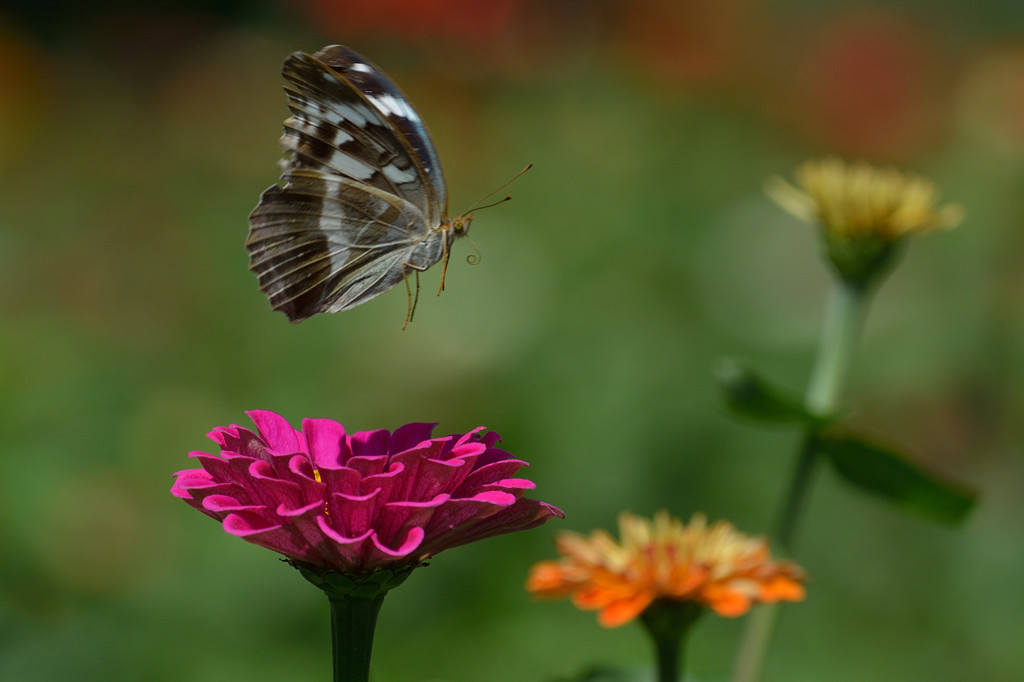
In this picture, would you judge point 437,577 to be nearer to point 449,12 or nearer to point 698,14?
point 449,12

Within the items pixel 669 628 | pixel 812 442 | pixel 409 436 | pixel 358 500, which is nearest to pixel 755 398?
pixel 812 442

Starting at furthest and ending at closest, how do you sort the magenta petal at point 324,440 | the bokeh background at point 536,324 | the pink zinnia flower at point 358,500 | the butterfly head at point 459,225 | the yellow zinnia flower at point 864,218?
the bokeh background at point 536,324 → the butterfly head at point 459,225 → the yellow zinnia flower at point 864,218 → the magenta petal at point 324,440 → the pink zinnia flower at point 358,500

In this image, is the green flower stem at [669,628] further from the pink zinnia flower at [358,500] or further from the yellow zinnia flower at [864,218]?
the yellow zinnia flower at [864,218]

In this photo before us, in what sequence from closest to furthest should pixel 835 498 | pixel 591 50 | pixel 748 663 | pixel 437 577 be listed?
pixel 748 663 < pixel 437 577 < pixel 835 498 < pixel 591 50

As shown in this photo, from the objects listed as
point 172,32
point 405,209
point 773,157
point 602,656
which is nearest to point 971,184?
point 773,157

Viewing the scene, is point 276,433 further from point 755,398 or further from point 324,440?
point 755,398

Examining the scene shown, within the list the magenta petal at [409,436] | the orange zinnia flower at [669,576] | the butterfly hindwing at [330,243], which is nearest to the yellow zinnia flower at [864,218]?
the orange zinnia flower at [669,576]

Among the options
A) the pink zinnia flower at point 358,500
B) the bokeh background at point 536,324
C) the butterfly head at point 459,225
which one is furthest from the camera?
the bokeh background at point 536,324
